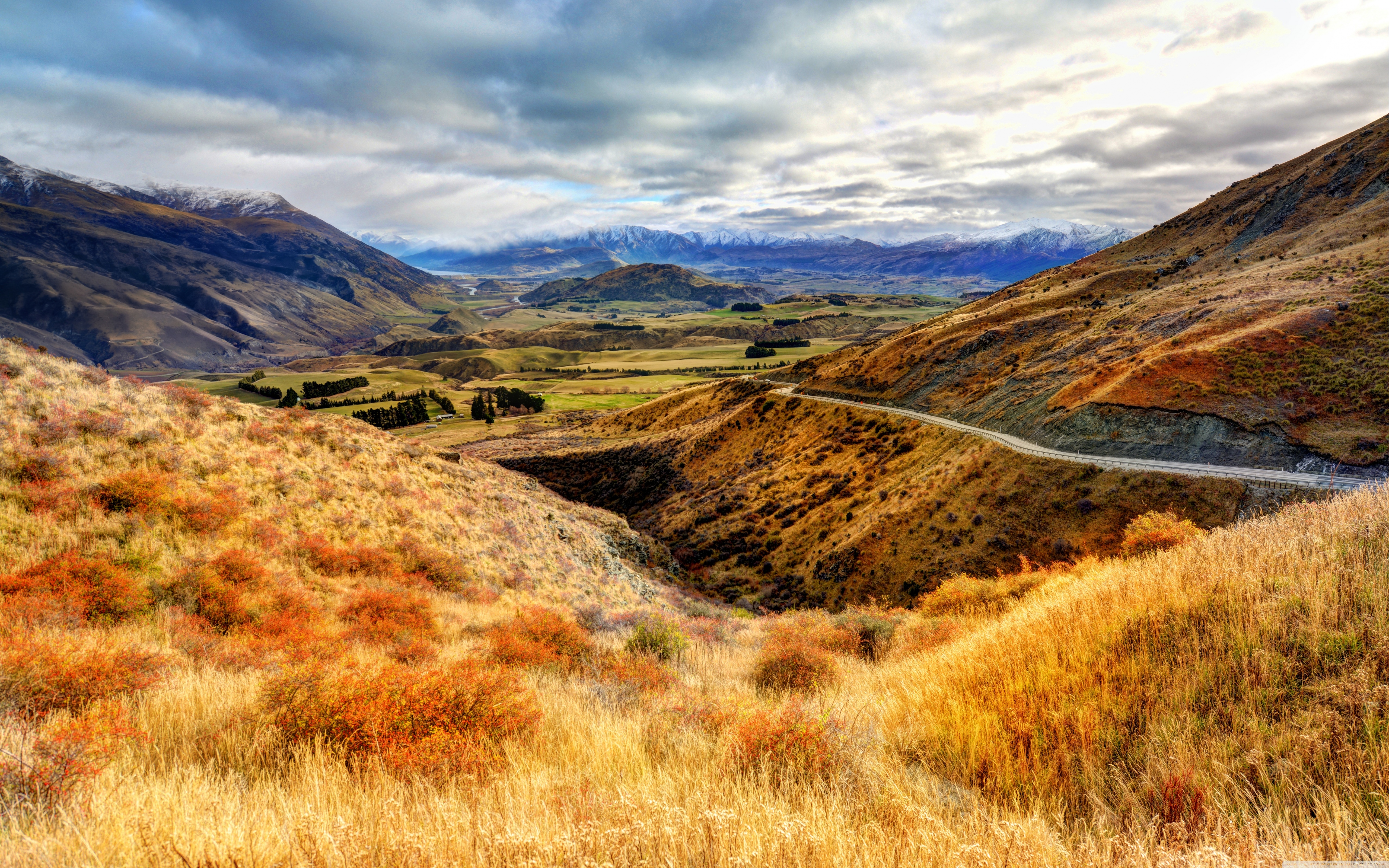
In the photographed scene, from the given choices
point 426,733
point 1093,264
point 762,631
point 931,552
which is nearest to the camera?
point 426,733

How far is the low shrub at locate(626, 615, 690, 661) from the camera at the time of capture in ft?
37.4

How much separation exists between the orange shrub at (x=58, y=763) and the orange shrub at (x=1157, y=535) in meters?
19.0

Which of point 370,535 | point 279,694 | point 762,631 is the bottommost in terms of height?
point 762,631

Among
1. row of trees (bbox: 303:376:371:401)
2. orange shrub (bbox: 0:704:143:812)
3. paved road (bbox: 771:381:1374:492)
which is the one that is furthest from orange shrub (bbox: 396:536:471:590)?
row of trees (bbox: 303:376:371:401)

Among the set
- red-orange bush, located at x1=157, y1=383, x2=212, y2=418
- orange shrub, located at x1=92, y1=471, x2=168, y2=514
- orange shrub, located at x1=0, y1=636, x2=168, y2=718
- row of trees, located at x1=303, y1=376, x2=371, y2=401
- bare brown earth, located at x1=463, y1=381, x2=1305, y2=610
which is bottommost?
bare brown earth, located at x1=463, y1=381, x2=1305, y2=610

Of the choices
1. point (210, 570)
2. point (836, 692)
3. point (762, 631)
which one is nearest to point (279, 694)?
point (836, 692)

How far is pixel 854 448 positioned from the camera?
49.6m

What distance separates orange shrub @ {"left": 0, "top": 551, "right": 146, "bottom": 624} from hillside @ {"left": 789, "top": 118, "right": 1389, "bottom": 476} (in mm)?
41182

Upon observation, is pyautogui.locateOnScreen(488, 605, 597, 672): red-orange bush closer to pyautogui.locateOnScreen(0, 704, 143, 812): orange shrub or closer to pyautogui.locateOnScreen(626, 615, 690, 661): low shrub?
pyautogui.locateOnScreen(626, 615, 690, 661): low shrub

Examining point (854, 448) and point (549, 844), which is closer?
point (549, 844)

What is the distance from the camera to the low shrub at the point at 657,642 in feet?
37.4

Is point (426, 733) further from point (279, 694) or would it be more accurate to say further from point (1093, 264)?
point (1093, 264)

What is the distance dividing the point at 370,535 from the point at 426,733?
1437 centimetres

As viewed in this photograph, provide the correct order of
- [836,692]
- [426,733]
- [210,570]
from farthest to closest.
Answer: [210,570], [836,692], [426,733]
